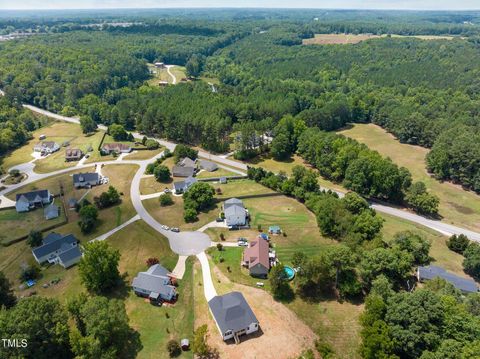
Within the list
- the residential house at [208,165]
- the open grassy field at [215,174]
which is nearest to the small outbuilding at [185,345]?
the open grassy field at [215,174]

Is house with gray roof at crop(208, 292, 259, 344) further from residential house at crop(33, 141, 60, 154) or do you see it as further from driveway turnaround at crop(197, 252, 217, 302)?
residential house at crop(33, 141, 60, 154)

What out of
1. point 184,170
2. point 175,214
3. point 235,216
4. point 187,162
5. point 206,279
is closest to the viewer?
point 206,279

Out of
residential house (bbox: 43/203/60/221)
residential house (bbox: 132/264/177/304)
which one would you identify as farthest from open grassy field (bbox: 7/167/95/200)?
residential house (bbox: 132/264/177/304)

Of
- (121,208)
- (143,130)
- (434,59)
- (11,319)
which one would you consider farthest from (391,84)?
(11,319)

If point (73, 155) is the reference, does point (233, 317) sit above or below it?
above

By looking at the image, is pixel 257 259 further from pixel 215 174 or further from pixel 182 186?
pixel 215 174

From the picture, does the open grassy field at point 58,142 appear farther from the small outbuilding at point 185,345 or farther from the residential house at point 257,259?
the small outbuilding at point 185,345

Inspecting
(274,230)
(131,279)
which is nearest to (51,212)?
(131,279)
